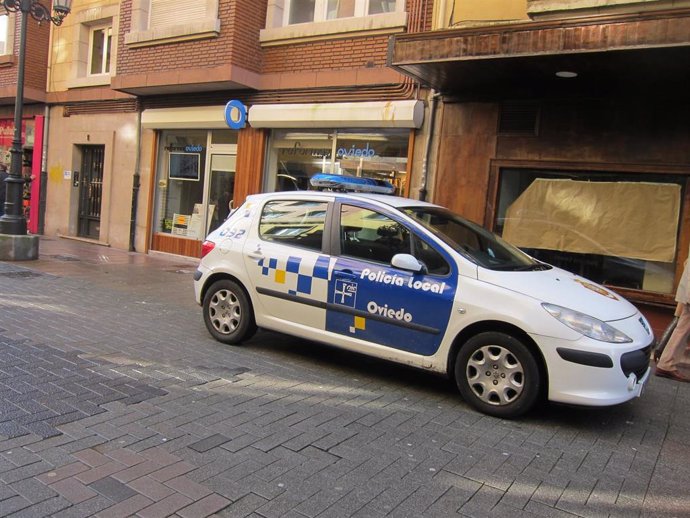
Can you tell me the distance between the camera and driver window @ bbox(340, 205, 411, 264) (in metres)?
5.13

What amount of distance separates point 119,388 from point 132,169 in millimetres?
10389

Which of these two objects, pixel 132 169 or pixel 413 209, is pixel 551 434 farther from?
pixel 132 169

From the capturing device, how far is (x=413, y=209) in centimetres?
540

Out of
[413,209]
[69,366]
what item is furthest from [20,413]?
[413,209]

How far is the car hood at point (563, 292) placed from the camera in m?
4.38

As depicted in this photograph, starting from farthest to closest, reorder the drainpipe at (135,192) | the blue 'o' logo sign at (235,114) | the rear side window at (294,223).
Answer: the drainpipe at (135,192) < the blue 'o' logo sign at (235,114) < the rear side window at (294,223)

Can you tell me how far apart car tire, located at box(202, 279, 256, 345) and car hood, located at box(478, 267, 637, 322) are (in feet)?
8.19

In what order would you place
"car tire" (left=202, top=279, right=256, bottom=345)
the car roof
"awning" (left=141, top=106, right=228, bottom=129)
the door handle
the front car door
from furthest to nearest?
1. "awning" (left=141, top=106, right=228, bottom=129)
2. "car tire" (left=202, top=279, right=256, bottom=345)
3. the door handle
4. the car roof
5. the front car door

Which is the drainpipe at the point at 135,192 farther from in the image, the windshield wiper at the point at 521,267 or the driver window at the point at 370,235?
the windshield wiper at the point at 521,267

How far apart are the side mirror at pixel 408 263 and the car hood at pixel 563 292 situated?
48 centimetres

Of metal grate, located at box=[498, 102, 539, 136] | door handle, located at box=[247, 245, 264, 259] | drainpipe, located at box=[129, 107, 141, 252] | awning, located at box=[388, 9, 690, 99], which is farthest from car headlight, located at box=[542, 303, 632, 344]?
drainpipe, located at box=[129, 107, 141, 252]

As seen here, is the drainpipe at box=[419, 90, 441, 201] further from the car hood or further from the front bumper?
the front bumper

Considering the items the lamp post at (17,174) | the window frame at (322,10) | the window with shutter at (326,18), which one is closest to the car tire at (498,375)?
the window with shutter at (326,18)

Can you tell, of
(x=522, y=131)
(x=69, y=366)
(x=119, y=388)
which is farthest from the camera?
(x=522, y=131)
